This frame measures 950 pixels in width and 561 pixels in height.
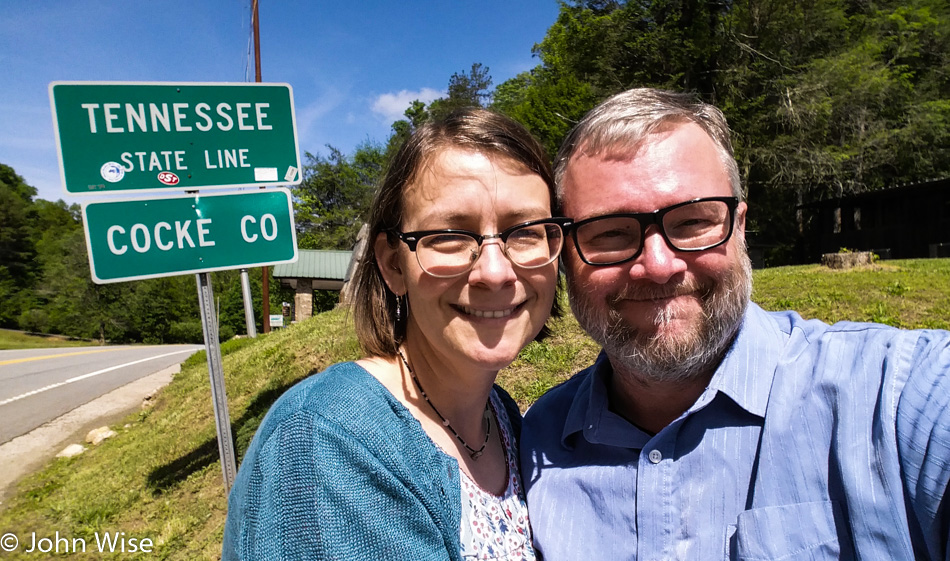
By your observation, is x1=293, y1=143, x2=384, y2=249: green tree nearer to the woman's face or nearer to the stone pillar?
the stone pillar

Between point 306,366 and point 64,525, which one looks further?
point 306,366

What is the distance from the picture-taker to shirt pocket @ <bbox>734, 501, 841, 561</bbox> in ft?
4.21

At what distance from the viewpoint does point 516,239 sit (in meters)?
1.55

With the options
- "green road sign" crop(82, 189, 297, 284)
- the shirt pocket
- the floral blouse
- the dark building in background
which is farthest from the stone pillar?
the dark building in background

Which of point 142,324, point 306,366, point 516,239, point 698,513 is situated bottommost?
point 142,324

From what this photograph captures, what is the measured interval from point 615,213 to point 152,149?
3198 mm

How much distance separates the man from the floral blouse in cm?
5

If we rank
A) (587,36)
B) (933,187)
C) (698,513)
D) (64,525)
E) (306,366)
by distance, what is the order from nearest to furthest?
(698,513) → (64,525) → (306,366) → (933,187) → (587,36)

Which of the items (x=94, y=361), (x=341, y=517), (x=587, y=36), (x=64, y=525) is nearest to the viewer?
(x=341, y=517)

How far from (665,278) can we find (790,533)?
0.74 m

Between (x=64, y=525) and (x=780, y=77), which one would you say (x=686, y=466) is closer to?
(x=64, y=525)

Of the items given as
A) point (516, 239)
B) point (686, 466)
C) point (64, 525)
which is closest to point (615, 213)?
point (516, 239)

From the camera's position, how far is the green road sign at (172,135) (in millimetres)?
3285

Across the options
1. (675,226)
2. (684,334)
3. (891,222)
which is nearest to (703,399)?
(684,334)
